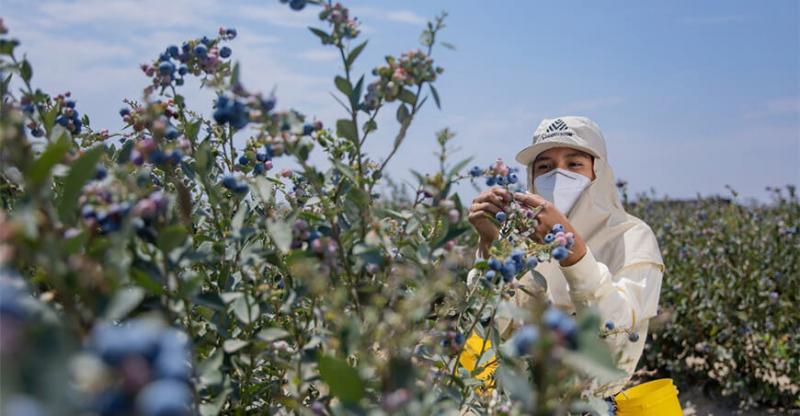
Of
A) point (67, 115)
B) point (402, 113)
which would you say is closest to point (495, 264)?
point (402, 113)

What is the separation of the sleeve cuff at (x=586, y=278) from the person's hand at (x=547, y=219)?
18mm

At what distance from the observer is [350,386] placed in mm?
720

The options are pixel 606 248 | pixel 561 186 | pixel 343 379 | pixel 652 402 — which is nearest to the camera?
pixel 343 379

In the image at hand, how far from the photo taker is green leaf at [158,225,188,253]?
0.79 metres

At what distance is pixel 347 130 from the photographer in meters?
1.08

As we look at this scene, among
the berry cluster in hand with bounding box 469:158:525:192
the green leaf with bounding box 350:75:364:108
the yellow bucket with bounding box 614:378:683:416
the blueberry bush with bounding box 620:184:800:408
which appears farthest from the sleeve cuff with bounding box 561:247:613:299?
the blueberry bush with bounding box 620:184:800:408

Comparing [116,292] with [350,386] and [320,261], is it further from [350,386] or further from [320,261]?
[320,261]

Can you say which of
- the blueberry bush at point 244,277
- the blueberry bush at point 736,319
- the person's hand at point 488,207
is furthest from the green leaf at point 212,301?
the blueberry bush at point 736,319

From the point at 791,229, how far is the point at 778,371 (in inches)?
48.8

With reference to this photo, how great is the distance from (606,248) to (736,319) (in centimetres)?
252

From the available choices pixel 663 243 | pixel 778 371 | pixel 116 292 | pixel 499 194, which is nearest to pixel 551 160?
pixel 499 194

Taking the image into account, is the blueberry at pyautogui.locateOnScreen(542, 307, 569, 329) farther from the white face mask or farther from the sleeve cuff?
the white face mask

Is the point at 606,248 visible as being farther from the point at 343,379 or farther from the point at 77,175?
the point at 77,175

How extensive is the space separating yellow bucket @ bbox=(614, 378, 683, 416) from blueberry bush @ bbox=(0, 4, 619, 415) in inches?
40.1
